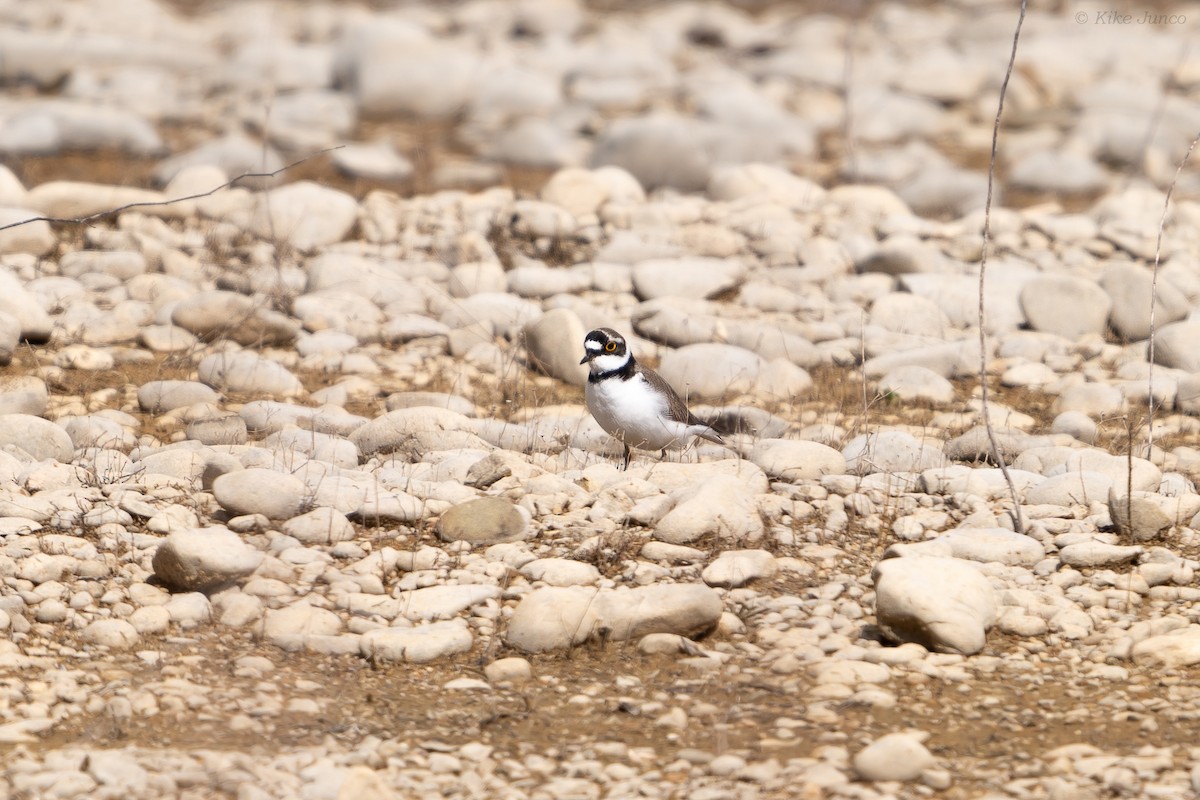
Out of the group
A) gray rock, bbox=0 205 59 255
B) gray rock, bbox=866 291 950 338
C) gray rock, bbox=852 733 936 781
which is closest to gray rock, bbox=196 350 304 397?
gray rock, bbox=0 205 59 255

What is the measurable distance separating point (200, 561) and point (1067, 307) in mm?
6901

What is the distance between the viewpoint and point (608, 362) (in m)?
7.23

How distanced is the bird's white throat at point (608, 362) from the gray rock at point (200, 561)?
233 cm

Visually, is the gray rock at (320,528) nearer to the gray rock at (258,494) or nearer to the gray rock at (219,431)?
the gray rock at (258,494)

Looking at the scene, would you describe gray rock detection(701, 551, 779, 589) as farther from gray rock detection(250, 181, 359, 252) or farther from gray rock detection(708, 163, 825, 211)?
gray rock detection(708, 163, 825, 211)

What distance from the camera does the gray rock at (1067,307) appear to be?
10.1m

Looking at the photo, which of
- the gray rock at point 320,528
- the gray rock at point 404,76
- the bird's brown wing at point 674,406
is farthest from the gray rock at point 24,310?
the gray rock at point 404,76

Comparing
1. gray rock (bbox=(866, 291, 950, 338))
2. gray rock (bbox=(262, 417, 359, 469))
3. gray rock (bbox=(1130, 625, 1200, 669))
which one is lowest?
gray rock (bbox=(1130, 625, 1200, 669))

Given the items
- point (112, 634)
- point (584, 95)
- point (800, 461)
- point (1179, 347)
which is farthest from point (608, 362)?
point (584, 95)

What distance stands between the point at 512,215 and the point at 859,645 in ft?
22.4

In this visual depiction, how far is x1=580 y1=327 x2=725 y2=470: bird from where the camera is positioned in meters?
7.09

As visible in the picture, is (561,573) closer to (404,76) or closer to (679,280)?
(679,280)

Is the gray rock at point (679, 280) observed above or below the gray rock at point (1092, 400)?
above

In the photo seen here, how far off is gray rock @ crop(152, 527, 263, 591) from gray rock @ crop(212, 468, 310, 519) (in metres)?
0.40
